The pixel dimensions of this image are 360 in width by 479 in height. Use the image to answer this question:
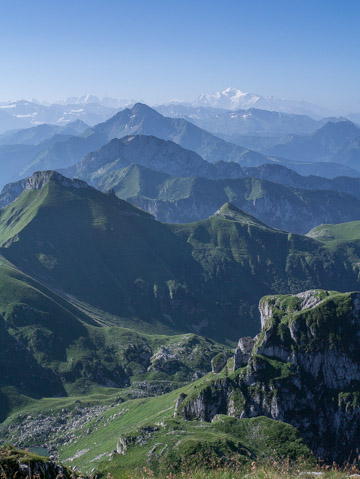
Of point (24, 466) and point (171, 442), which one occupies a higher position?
point (24, 466)

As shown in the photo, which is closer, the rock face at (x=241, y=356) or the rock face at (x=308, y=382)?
the rock face at (x=308, y=382)

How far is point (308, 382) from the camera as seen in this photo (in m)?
131

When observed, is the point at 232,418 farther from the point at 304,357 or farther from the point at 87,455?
the point at 87,455

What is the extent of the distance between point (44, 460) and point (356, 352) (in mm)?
120284

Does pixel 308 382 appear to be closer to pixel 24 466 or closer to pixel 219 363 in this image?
pixel 219 363

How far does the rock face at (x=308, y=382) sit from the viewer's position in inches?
4850

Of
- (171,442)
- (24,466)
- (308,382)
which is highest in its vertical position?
(24,466)

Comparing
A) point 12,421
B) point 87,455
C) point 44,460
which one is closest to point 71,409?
point 12,421

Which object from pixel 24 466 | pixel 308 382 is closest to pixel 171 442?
pixel 308 382

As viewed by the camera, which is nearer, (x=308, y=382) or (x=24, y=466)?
(x=24, y=466)

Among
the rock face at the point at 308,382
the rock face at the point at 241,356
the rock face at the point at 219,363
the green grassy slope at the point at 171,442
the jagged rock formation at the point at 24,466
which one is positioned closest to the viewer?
the jagged rock formation at the point at 24,466

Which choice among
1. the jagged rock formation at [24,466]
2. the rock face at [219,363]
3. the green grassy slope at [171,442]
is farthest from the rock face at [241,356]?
the jagged rock formation at [24,466]

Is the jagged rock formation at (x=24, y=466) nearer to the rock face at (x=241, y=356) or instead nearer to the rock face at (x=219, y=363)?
the rock face at (x=241, y=356)

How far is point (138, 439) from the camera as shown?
102 m
